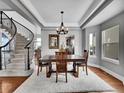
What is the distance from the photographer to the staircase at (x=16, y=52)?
5672 mm

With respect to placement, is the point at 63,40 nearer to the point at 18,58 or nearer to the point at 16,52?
the point at 16,52

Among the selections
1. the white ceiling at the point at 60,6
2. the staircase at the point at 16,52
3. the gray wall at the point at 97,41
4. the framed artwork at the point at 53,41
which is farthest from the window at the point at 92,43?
the staircase at the point at 16,52

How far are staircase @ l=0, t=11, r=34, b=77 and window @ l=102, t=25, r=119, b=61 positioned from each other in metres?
3.62

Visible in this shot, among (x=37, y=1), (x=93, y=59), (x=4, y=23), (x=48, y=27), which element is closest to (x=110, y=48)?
(x=93, y=59)

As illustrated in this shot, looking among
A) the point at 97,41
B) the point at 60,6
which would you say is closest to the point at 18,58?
the point at 60,6

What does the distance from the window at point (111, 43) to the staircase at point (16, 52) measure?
11.9 feet

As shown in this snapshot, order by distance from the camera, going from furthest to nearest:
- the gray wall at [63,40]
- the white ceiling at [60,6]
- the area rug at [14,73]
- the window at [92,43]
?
the gray wall at [63,40]
the window at [92,43]
the area rug at [14,73]
the white ceiling at [60,6]

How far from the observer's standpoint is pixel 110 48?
20.9ft

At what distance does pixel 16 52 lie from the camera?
23.9ft

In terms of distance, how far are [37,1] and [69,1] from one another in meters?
1.07

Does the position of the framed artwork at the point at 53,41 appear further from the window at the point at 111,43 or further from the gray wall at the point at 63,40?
the window at the point at 111,43

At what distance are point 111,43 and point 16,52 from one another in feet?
15.5

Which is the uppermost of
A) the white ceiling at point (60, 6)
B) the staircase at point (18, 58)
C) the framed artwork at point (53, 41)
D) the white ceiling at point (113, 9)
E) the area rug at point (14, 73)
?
the white ceiling at point (60, 6)

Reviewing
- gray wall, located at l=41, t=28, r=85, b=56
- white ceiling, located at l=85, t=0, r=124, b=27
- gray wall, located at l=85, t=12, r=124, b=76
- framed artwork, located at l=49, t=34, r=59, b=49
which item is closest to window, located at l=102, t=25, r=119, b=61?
gray wall, located at l=85, t=12, r=124, b=76
